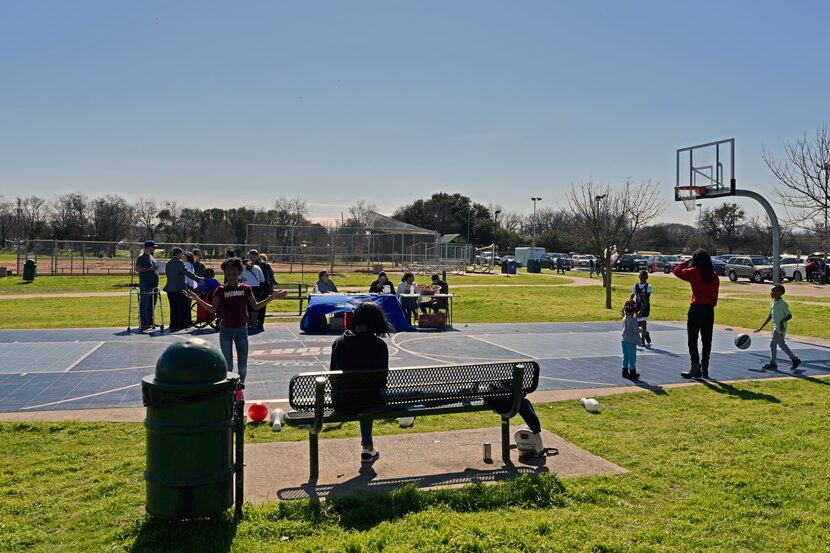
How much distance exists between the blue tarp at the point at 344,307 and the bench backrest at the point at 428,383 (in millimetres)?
9490

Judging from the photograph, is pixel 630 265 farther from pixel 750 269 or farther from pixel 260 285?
pixel 260 285

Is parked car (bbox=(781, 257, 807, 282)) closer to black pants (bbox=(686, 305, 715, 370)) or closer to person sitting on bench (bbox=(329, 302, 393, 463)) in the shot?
black pants (bbox=(686, 305, 715, 370))

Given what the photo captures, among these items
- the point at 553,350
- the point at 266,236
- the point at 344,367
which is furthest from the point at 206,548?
the point at 266,236

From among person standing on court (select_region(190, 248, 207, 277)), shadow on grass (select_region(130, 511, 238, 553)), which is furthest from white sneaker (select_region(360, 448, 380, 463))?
person standing on court (select_region(190, 248, 207, 277))

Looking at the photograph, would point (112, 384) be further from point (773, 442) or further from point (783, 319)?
point (783, 319)

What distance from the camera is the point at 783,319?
11.5m

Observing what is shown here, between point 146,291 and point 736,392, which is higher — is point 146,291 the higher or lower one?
the higher one

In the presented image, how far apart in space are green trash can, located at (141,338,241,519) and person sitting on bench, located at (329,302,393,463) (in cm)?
135

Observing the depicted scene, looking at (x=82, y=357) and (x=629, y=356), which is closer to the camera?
(x=629, y=356)

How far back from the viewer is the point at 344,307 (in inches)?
629

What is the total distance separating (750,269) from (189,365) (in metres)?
48.1

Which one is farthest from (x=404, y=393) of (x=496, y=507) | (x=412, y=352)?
(x=412, y=352)

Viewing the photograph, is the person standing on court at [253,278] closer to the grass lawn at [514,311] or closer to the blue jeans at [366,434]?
the grass lawn at [514,311]

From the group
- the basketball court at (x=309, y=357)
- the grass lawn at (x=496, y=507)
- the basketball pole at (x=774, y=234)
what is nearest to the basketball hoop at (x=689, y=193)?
the basketball pole at (x=774, y=234)
